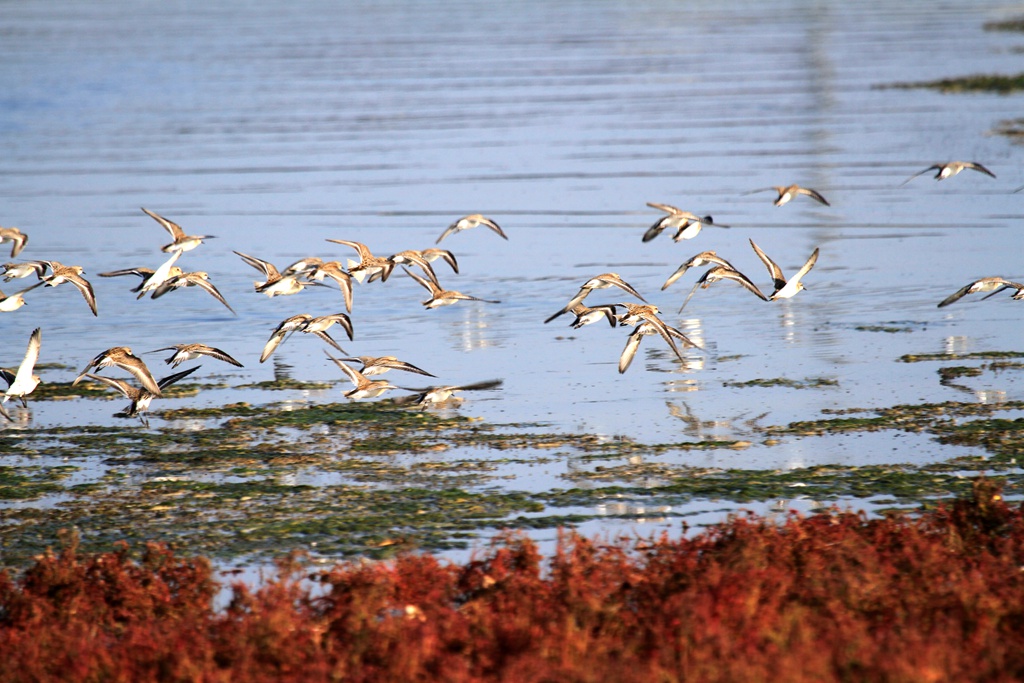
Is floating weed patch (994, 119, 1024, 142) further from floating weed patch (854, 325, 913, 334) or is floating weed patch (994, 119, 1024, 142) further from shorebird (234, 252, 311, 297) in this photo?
shorebird (234, 252, 311, 297)

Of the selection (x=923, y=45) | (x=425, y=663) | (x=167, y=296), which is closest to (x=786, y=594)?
(x=425, y=663)

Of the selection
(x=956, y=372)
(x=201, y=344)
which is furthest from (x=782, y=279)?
(x=201, y=344)

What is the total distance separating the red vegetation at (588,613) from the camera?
29.3ft

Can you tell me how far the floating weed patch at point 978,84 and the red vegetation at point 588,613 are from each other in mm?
41698

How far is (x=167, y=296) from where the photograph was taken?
2456 cm

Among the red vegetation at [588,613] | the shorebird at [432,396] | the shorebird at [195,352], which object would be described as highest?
the shorebird at [195,352]

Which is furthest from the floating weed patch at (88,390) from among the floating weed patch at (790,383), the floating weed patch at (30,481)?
the floating weed patch at (790,383)

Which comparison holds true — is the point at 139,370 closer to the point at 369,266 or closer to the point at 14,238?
the point at 369,266

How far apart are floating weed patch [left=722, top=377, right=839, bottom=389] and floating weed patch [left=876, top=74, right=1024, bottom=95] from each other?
35323 millimetres

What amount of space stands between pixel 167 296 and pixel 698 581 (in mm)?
16445

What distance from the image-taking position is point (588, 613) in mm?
9766

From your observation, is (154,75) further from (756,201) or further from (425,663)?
(425,663)

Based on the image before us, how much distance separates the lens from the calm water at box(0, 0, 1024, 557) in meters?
17.8

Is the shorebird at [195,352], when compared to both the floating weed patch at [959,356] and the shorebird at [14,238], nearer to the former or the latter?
the shorebird at [14,238]
